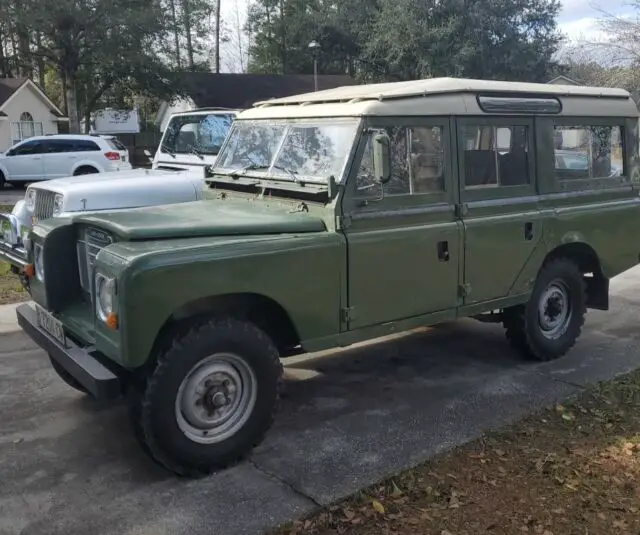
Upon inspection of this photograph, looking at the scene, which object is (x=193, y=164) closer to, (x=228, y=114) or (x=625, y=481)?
(x=228, y=114)

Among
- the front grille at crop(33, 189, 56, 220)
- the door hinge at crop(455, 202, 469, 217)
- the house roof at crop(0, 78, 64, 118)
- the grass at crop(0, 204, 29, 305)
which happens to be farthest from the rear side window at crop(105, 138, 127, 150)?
the door hinge at crop(455, 202, 469, 217)

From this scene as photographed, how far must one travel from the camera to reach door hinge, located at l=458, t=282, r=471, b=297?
5164mm

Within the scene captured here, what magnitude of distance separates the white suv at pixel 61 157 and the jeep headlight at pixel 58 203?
14000mm

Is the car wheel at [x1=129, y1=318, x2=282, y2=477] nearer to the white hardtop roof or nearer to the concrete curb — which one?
the white hardtop roof

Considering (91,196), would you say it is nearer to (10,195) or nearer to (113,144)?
(113,144)

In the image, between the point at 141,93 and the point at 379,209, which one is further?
the point at 141,93

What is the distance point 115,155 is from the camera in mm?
21469

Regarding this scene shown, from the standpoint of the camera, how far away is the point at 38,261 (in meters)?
4.77

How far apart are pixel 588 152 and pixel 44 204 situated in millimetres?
5394

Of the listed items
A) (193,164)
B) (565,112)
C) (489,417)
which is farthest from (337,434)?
(193,164)

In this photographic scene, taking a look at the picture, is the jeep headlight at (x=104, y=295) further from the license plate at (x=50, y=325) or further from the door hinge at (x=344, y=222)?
the door hinge at (x=344, y=222)

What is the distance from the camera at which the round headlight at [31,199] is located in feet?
25.6

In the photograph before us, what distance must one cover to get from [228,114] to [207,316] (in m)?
5.47

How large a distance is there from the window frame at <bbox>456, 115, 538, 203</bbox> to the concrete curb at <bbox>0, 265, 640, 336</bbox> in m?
3.73
